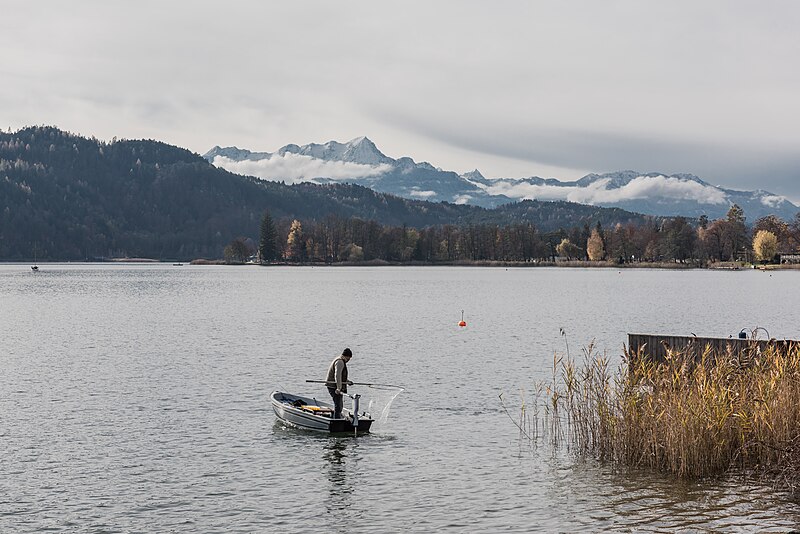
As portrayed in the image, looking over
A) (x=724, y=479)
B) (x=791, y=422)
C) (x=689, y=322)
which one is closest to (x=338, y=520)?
(x=724, y=479)

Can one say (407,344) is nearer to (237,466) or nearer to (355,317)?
(355,317)

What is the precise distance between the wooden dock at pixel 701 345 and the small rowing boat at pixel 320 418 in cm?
1043

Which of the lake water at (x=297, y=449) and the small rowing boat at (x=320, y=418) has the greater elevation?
the small rowing boat at (x=320, y=418)

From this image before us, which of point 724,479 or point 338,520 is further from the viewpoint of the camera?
point 724,479

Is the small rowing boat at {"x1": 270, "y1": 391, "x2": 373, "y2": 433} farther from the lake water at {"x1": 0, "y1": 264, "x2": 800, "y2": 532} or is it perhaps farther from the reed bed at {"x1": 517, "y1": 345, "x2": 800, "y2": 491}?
the reed bed at {"x1": 517, "y1": 345, "x2": 800, "y2": 491}

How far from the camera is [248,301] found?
12000cm

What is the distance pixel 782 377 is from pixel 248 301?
330 ft

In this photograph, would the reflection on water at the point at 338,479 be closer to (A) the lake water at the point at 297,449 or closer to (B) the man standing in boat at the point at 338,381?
(A) the lake water at the point at 297,449

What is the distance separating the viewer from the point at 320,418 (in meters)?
32.5

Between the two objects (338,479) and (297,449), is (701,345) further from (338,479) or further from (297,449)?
(297,449)

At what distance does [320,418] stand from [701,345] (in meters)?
15.1

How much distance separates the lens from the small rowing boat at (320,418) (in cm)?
3238

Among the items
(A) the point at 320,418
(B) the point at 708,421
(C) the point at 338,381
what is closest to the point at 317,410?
(A) the point at 320,418

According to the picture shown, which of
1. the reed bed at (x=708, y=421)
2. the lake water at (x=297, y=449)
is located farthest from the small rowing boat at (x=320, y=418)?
the reed bed at (x=708, y=421)
